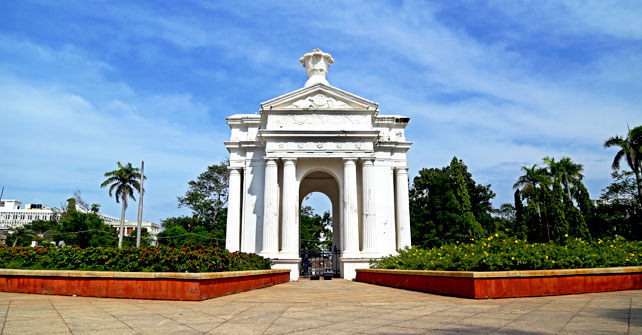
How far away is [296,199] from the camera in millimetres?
21984

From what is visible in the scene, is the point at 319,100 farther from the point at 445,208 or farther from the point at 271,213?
the point at 445,208

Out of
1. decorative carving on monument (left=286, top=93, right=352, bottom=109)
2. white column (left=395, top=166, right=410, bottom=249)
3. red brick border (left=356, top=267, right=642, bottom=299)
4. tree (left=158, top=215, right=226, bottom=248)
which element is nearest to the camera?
red brick border (left=356, top=267, right=642, bottom=299)

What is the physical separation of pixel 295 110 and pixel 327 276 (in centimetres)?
902

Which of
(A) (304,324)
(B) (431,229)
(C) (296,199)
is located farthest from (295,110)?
(B) (431,229)

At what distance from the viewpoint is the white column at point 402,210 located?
24.6m

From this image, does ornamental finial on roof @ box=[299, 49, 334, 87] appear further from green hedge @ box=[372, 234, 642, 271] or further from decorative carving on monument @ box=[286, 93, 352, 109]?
green hedge @ box=[372, 234, 642, 271]

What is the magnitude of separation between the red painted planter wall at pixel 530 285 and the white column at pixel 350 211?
1020 centimetres

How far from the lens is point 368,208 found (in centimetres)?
2159

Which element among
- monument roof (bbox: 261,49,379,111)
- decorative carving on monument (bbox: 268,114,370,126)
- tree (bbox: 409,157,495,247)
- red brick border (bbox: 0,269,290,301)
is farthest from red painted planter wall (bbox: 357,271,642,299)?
tree (bbox: 409,157,495,247)

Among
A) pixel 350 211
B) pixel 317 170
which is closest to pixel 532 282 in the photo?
pixel 350 211

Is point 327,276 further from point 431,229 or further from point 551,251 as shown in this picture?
point 431,229

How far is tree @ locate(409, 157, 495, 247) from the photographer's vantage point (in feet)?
123

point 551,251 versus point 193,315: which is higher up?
point 551,251

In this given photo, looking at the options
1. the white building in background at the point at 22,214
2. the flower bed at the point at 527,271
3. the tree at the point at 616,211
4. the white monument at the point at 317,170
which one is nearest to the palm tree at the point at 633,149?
the tree at the point at 616,211
